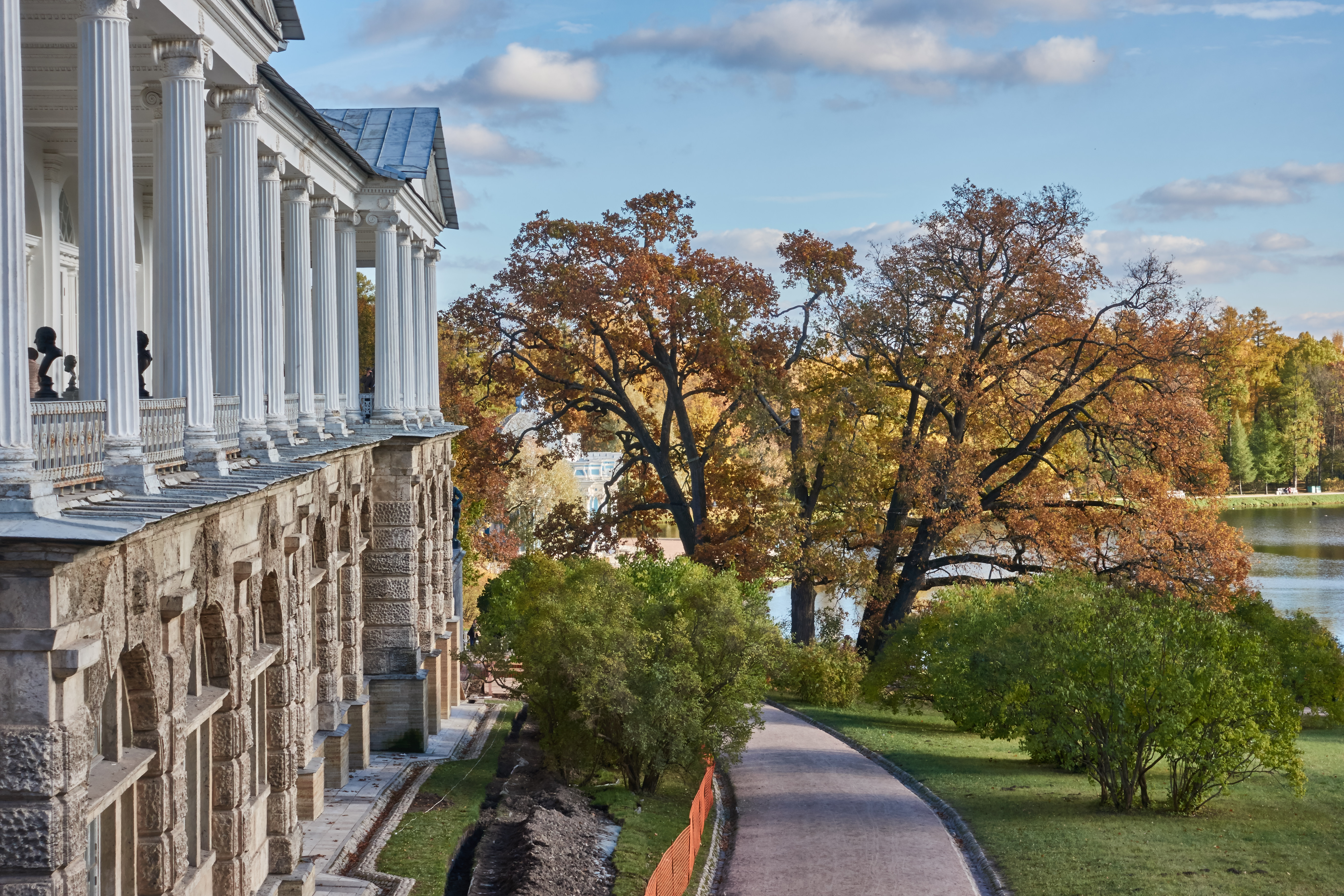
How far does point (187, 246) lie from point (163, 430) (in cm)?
209

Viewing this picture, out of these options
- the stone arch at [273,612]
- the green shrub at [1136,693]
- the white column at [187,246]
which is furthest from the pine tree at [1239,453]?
the white column at [187,246]

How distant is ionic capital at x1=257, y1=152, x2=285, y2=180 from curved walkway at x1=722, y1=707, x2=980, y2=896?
39.8 ft

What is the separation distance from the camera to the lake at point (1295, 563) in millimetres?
47906

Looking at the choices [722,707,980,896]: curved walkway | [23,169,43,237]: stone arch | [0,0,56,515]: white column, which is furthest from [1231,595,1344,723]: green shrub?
[0,0,56,515]: white column

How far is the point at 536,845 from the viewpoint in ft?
63.2

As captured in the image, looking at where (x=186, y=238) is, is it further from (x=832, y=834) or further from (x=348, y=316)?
(x=832, y=834)

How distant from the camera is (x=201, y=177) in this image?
13125 mm

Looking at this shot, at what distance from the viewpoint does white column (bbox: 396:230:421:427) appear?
2905cm

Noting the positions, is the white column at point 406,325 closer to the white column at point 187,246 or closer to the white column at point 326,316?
the white column at point 326,316

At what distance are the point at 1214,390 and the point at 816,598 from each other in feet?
83.0

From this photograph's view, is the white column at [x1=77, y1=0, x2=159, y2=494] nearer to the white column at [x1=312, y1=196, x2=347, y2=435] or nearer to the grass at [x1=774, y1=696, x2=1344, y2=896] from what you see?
the white column at [x1=312, y1=196, x2=347, y2=435]

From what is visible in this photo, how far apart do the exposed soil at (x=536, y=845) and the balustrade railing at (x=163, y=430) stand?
329 inches

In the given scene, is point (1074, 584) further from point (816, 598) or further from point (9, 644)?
point (816, 598)

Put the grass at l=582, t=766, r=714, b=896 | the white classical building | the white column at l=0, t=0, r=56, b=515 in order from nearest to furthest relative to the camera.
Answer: the white column at l=0, t=0, r=56, b=515, the white classical building, the grass at l=582, t=766, r=714, b=896
